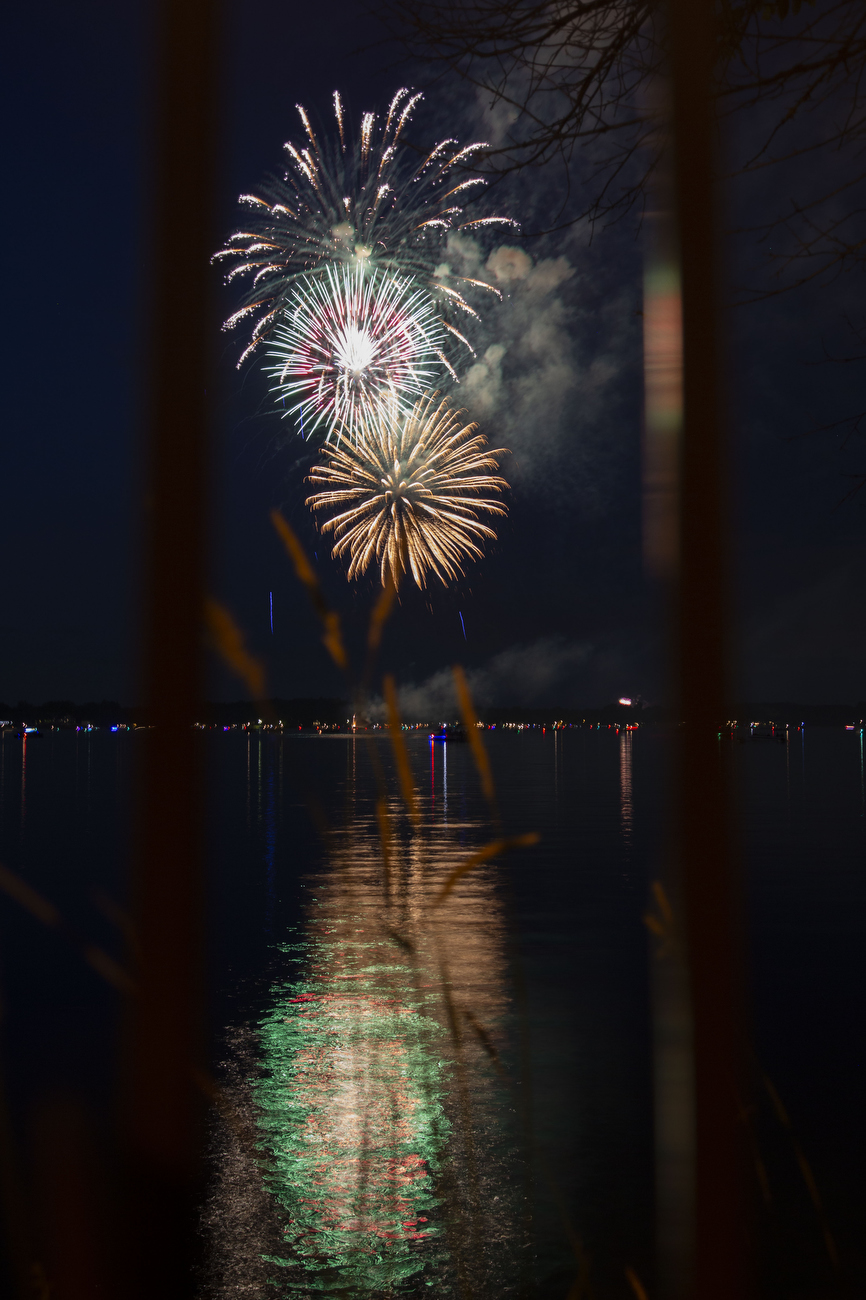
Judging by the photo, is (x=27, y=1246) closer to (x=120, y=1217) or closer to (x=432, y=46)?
(x=120, y=1217)

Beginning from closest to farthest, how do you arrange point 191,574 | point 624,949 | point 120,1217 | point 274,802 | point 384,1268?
point 191,574 → point 384,1268 → point 120,1217 → point 624,949 → point 274,802

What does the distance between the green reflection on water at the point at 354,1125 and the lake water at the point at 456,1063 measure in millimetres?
29

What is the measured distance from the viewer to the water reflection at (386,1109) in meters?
6.66

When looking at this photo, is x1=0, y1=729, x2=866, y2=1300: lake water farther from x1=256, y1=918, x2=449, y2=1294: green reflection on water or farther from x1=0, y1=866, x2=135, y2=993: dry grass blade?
x1=0, y1=866, x2=135, y2=993: dry grass blade

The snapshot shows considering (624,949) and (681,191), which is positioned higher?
(681,191)

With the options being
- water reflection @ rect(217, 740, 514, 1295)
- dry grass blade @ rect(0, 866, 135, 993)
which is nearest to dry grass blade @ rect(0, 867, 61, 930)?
dry grass blade @ rect(0, 866, 135, 993)

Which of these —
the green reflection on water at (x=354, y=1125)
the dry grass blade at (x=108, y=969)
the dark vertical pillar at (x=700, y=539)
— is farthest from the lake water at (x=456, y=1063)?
the dark vertical pillar at (x=700, y=539)

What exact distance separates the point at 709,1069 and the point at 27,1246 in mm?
5701

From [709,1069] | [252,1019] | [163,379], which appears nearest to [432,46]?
[163,379]

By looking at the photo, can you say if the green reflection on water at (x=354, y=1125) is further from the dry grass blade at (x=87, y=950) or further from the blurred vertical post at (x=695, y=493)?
the blurred vertical post at (x=695, y=493)

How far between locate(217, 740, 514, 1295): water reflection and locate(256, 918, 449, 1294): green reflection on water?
16 mm

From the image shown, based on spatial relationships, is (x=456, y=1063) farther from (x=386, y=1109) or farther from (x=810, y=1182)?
(x=810, y=1182)

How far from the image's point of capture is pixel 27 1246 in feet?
22.4

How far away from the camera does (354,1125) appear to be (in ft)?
29.5
